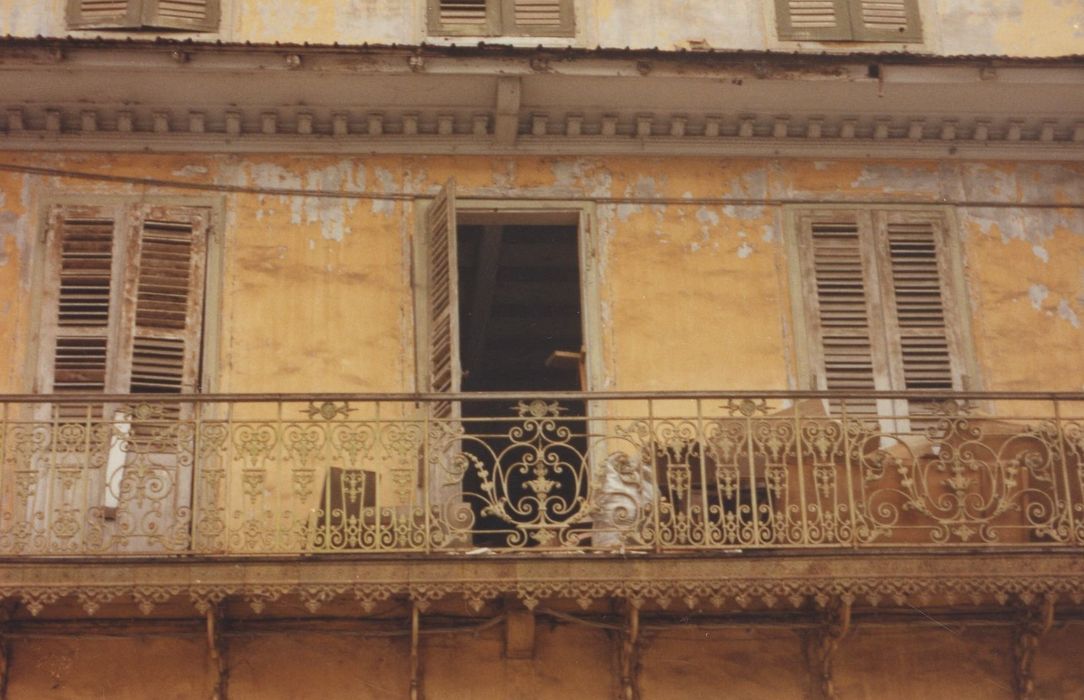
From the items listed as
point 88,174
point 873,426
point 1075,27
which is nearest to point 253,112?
point 88,174

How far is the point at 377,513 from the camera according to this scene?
11.1m

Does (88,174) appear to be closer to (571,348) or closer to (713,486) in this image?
(713,486)

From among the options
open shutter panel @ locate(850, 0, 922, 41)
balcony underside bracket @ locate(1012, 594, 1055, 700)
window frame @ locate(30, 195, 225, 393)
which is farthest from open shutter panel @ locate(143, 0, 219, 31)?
balcony underside bracket @ locate(1012, 594, 1055, 700)

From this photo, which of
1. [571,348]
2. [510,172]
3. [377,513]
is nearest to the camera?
[377,513]

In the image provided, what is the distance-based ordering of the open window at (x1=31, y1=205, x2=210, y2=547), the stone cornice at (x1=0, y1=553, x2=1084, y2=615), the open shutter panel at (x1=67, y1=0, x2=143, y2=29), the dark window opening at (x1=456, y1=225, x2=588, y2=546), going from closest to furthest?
the stone cornice at (x1=0, y1=553, x2=1084, y2=615) → the open window at (x1=31, y1=205, x2=210, y2=547) → the open shutter panel at (x1=67, y1=0, x2=143, y2=29) → the dark window opening at (x1=456, y1=225, x2=588, y2=546)

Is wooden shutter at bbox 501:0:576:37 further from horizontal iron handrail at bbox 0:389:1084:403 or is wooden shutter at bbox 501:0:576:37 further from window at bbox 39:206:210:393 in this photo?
horizontal iron handrail at bbox 0:389:1084:403

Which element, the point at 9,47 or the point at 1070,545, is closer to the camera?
the point at 1070,545

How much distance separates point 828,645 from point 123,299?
17.0 ft

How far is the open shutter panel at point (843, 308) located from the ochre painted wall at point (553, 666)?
5.99ft

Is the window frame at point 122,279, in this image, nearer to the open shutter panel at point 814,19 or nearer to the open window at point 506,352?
the open window at point 506,352

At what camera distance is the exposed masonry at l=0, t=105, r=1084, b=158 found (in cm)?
1313

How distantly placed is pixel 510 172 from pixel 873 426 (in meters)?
3.09

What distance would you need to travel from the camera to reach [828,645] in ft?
38.0

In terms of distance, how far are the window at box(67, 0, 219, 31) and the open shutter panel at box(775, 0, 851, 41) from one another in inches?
164
